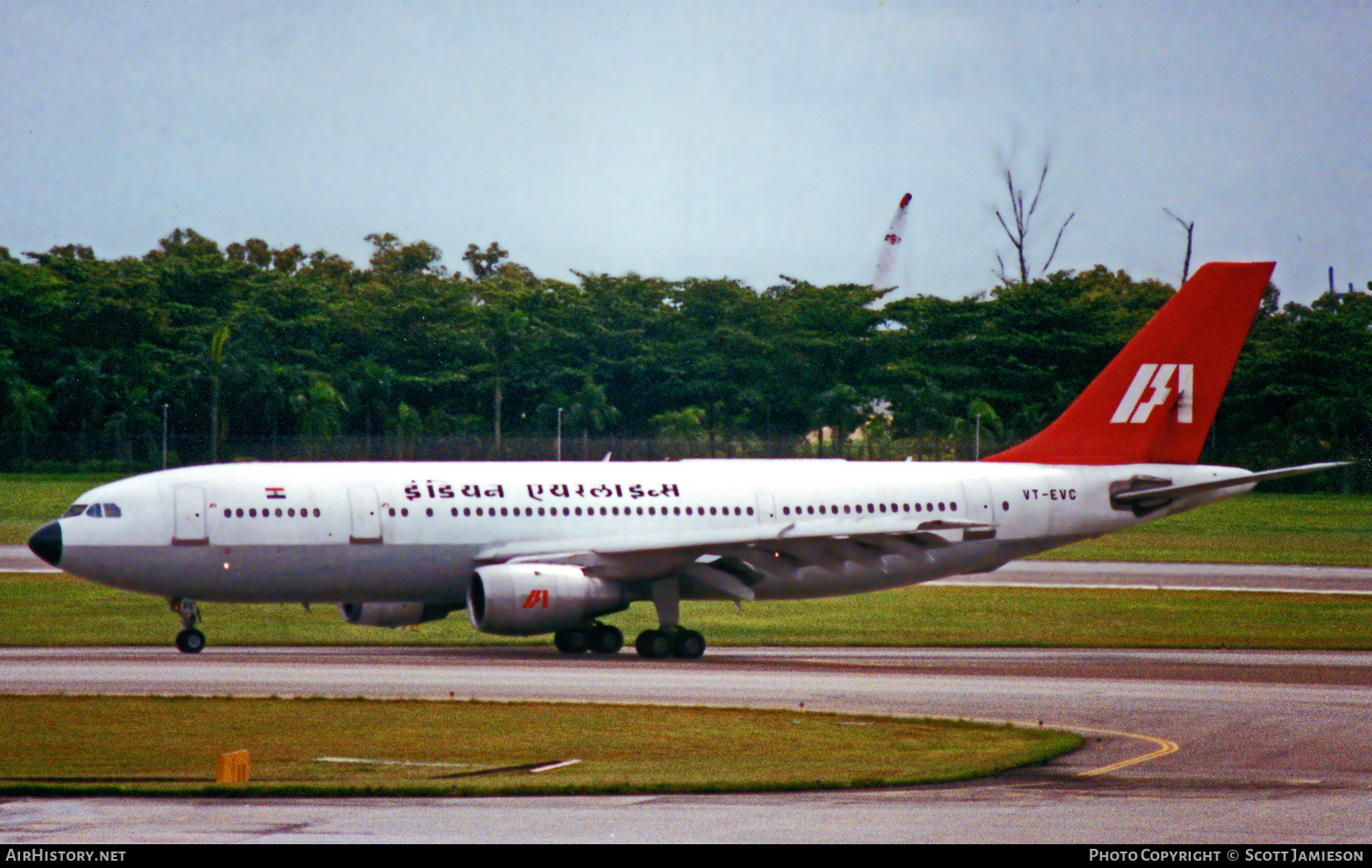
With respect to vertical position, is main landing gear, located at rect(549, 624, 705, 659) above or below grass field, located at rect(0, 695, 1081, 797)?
above

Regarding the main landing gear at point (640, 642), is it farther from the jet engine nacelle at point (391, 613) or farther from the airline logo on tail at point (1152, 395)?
the airline logo on tail at point (1152, 395)

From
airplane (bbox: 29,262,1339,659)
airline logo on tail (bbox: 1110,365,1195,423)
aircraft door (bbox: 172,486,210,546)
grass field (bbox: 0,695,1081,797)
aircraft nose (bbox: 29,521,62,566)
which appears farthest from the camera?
airline logo on tail (bbox: 1110,365,1195,423)

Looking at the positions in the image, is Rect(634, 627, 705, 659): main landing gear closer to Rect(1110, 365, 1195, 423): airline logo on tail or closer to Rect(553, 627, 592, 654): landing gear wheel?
Rect(553, 627, 592, 654): landing gear wheel

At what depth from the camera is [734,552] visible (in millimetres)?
39062

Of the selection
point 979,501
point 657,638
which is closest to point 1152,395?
point 979,501

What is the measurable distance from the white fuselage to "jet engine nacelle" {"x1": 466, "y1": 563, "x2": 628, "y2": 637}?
958 mm

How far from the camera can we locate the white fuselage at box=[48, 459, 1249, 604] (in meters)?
37.6

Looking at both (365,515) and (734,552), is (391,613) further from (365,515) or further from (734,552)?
(734,552)

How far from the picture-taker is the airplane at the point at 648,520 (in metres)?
37.6

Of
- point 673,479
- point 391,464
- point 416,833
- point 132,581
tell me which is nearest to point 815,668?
point 673,479

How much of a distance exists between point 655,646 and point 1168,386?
14996 millimetres
